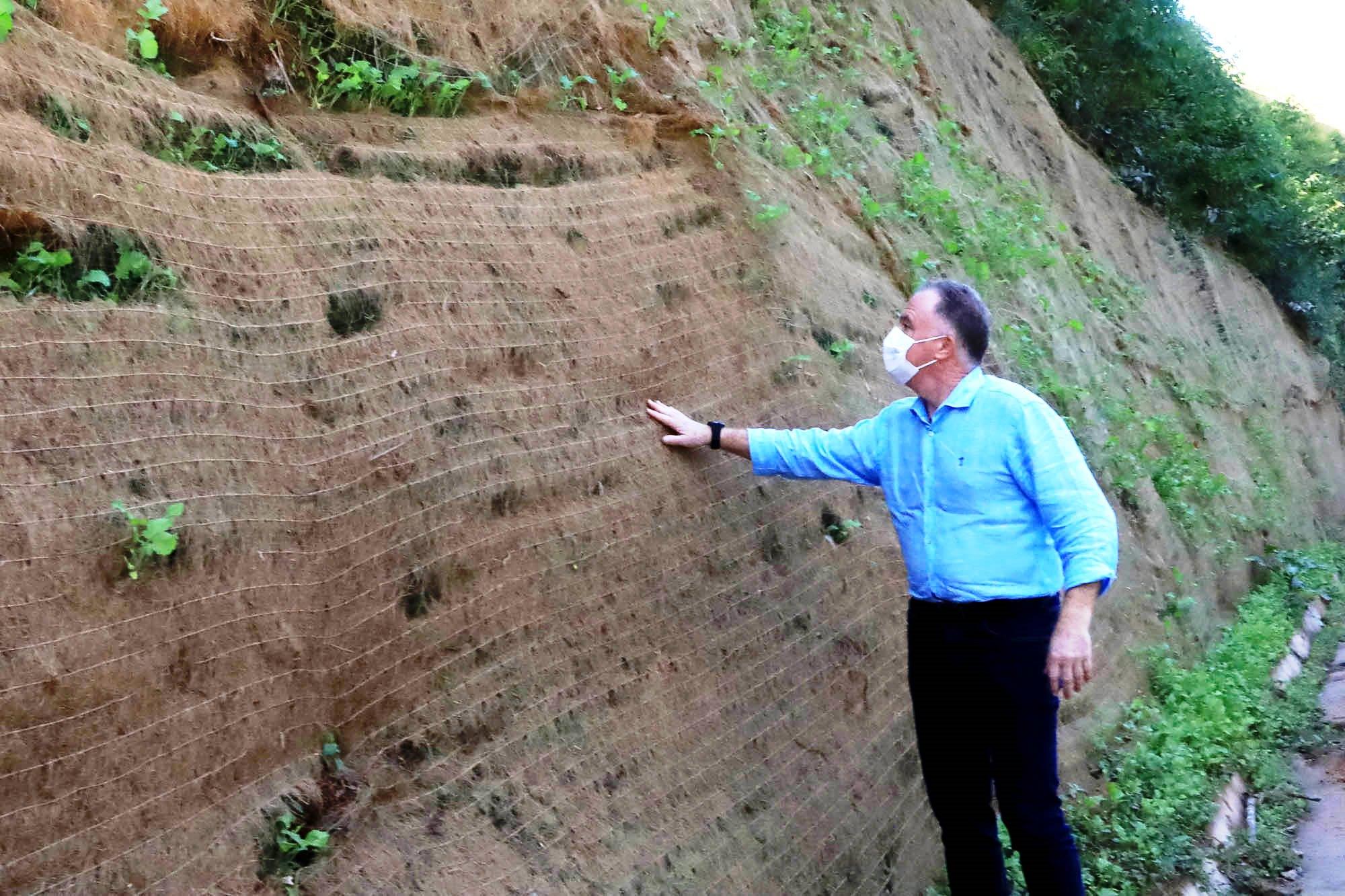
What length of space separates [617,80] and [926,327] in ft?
7.01

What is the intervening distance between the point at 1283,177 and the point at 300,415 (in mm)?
16089

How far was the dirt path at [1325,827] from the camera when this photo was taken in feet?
15.8

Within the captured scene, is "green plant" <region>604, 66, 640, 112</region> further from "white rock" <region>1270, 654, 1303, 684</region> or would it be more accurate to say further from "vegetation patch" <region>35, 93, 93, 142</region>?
"white rock" <region>1270, 654, 1303, 684</region>

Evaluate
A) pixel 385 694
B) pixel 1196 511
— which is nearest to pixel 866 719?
pixel 385 694

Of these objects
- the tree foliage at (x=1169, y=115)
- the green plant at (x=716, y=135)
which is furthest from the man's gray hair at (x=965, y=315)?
the tree foliage at (x=1169, y=115)

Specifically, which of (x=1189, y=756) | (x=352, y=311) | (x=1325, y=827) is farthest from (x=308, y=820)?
(x=1325, y=827)

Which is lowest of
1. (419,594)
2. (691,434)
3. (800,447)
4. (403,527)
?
(419,594)

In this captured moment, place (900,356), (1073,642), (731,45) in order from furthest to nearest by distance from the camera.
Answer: (731,45), (900,356), (1073,642)

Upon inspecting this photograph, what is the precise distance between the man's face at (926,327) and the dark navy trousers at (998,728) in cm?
74

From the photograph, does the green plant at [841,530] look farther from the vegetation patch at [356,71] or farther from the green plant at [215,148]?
the green plant at [215,148]

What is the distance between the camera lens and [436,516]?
308 cm

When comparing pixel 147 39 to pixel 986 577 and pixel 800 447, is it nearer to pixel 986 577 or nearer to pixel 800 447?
pixel 800 447

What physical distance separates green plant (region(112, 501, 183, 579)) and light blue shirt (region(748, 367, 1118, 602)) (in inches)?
80.2

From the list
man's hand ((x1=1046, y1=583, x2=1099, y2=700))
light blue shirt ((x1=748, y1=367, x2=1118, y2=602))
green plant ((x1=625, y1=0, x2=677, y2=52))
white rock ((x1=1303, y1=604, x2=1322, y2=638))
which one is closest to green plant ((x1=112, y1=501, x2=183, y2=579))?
light blue shirt ((x1=748, y1=367, x2=1118, y2=602))
